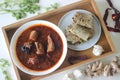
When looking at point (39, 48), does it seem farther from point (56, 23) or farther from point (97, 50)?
point (97, 50)

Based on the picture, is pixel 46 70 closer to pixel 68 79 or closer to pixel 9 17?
pixel 68 79

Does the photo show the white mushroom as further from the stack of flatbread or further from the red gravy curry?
the red gravy curry

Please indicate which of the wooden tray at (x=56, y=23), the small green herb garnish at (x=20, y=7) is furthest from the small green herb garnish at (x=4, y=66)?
the small green herb garnish at (x=20, y=7)

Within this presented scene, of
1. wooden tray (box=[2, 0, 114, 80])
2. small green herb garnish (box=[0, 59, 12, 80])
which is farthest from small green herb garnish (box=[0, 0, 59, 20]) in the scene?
small green herb garnish (box=[0, 59, 12, 80])

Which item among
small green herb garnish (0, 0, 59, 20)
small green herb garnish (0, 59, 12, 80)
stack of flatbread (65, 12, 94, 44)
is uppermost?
small green herb garnish (0, 0, 59, 20)

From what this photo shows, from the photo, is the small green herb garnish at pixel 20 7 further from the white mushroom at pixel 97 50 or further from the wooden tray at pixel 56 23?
the white mushroom at pixel 97 50

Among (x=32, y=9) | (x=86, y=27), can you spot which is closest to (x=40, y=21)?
(x=32, y=9)
